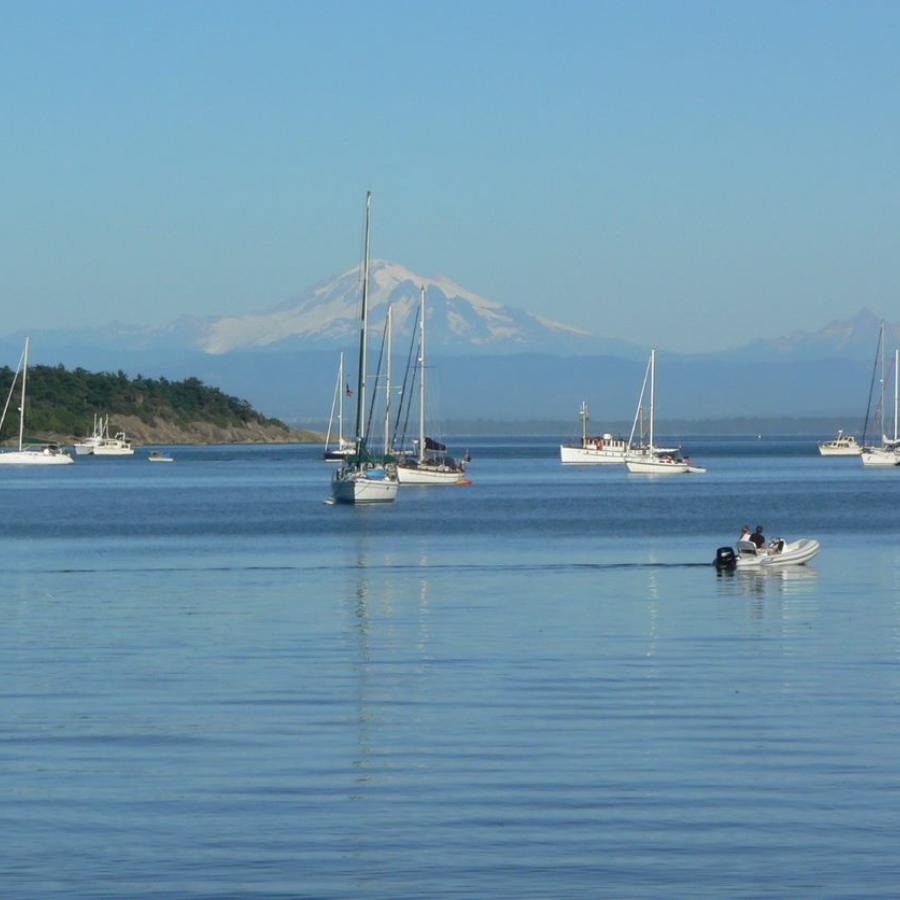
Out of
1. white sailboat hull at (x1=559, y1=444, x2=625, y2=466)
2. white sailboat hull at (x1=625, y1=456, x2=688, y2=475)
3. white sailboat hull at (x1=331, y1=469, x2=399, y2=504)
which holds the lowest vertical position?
white sailboat hull at (x1=331, y1=469, x2=399, y2=504)

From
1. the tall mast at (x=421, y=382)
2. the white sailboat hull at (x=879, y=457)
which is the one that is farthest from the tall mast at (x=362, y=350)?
the white sailboat hull at (x=879, y=457)

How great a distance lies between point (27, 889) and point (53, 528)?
61917mm

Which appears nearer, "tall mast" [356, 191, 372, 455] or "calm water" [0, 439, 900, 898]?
"calm water" [0, 439, 900, 898]

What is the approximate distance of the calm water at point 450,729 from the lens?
16891 millimetres

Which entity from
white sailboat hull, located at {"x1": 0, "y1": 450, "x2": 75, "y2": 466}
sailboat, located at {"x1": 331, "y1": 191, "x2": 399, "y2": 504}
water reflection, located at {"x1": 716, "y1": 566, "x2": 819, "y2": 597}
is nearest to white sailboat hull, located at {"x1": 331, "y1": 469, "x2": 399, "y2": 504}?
sailboat, located at {"x1": 331, "y1": 191, "x2": 399, "y2": 504}

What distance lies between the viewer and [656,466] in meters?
151

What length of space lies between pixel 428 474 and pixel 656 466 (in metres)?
38.0

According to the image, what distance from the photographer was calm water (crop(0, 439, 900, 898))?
665 inches

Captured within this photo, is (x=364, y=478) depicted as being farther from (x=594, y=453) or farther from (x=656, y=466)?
(x=594, y=453)

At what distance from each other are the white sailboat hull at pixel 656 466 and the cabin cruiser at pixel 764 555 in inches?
3830

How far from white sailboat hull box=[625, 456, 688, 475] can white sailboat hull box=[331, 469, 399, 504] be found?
6299 cm

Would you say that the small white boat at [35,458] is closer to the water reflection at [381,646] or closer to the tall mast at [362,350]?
the tall mast at [362,350]

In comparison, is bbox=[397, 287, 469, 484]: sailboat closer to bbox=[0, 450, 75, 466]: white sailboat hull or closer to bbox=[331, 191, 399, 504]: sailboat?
bbox=[331, 191, 399, 504]: sailboat

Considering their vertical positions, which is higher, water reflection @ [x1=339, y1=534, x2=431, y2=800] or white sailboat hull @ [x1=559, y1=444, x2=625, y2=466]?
white sailboat hull @ [x1=559, y1=444, x2=625, y2=466]
